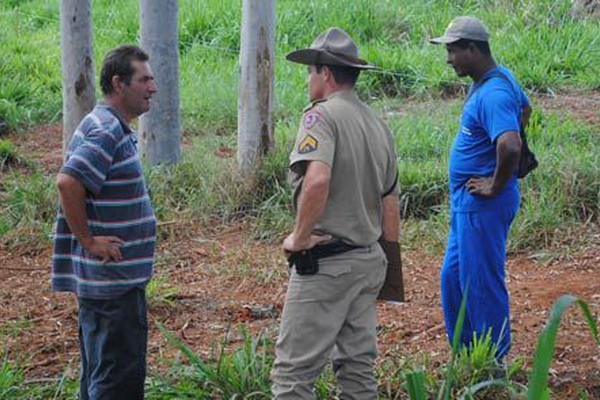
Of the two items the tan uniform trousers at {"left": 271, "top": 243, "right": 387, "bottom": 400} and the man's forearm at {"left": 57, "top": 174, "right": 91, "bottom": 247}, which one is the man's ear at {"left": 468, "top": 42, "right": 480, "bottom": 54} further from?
the man's forearm at {"left": 57, "top": 174, "right": 91, "bottom": 247}

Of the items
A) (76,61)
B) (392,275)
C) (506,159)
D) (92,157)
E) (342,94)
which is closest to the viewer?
(92,157)

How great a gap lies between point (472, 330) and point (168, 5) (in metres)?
4.56

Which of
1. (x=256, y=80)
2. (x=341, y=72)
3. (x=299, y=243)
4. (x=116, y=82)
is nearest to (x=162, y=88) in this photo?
(x=256, y=80)

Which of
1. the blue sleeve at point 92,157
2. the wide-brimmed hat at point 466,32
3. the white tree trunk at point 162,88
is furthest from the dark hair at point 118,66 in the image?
the white tree trunk at point 162,88

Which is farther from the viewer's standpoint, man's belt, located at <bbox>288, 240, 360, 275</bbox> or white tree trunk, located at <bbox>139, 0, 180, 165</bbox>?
white tree trunk, located at <bbox>139, 0, 180, 165</bbox>

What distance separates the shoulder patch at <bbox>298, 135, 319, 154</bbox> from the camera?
4.55m

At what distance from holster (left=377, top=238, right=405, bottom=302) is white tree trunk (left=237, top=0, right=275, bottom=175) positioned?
4.05m

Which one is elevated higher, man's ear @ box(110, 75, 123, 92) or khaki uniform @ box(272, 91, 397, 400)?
man's ear @ box(110, 75, 123, 92)

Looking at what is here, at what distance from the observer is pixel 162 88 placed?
374 inches

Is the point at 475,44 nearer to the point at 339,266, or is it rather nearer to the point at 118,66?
the point at 339,266

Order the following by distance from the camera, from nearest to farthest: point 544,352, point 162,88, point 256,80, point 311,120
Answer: point 544,352 → point 311,120 → point 256,80 → point 162,88

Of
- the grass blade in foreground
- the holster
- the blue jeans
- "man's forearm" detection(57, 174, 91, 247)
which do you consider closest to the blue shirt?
the holster

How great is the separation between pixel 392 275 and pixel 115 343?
4.00 feet

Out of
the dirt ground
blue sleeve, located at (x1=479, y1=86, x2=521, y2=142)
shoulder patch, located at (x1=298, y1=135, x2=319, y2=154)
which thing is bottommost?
the dirt ground
